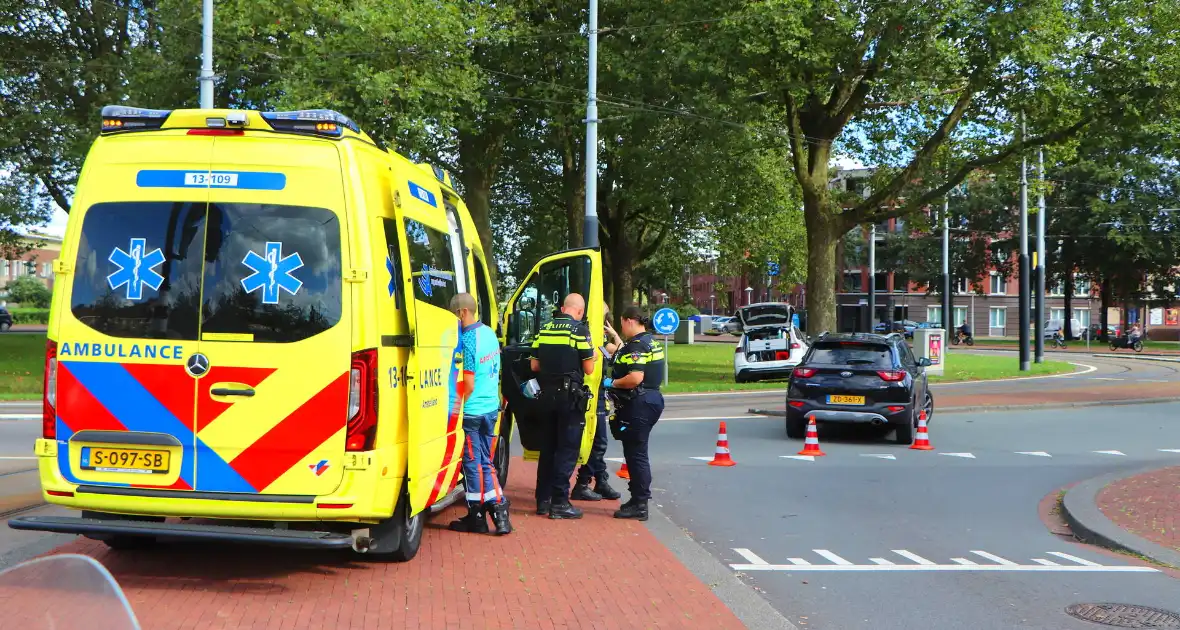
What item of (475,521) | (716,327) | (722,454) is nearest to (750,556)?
(475,521)

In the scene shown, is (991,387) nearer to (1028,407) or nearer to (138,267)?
(1028,407)

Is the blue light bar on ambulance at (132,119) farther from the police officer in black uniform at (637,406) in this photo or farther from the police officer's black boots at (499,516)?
the police officer in black uniform at (637,406)

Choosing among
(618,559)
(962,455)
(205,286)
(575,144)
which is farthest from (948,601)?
(575,144)

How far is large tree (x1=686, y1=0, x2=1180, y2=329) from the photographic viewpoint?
2406cm

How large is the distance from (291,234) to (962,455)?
1005 centimetres

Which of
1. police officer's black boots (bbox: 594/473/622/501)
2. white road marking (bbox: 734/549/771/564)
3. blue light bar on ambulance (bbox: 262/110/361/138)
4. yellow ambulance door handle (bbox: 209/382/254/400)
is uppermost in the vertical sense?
blue light bar on ambulance (bbox: 262/110/361/138)

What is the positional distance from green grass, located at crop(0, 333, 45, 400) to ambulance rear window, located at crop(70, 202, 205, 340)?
48.0 ft

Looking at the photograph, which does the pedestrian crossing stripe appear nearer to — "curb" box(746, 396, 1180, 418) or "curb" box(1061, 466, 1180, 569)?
"curb" box(1061, 466, 1180, 569)

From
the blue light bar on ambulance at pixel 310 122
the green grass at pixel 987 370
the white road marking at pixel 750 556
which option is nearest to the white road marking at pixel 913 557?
the white road marking at pixel 750 556

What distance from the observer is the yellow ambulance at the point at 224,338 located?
5.91 metres

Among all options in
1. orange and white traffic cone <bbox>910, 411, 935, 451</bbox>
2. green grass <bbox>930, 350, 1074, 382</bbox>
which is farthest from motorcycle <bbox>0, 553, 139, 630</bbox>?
green grass <bbox>930, 350, 1074, 382</bbox>

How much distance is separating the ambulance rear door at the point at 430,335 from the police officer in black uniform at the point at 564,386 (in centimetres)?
79

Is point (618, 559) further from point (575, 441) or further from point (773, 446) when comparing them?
point (773, 446)

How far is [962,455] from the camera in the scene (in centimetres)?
1386
